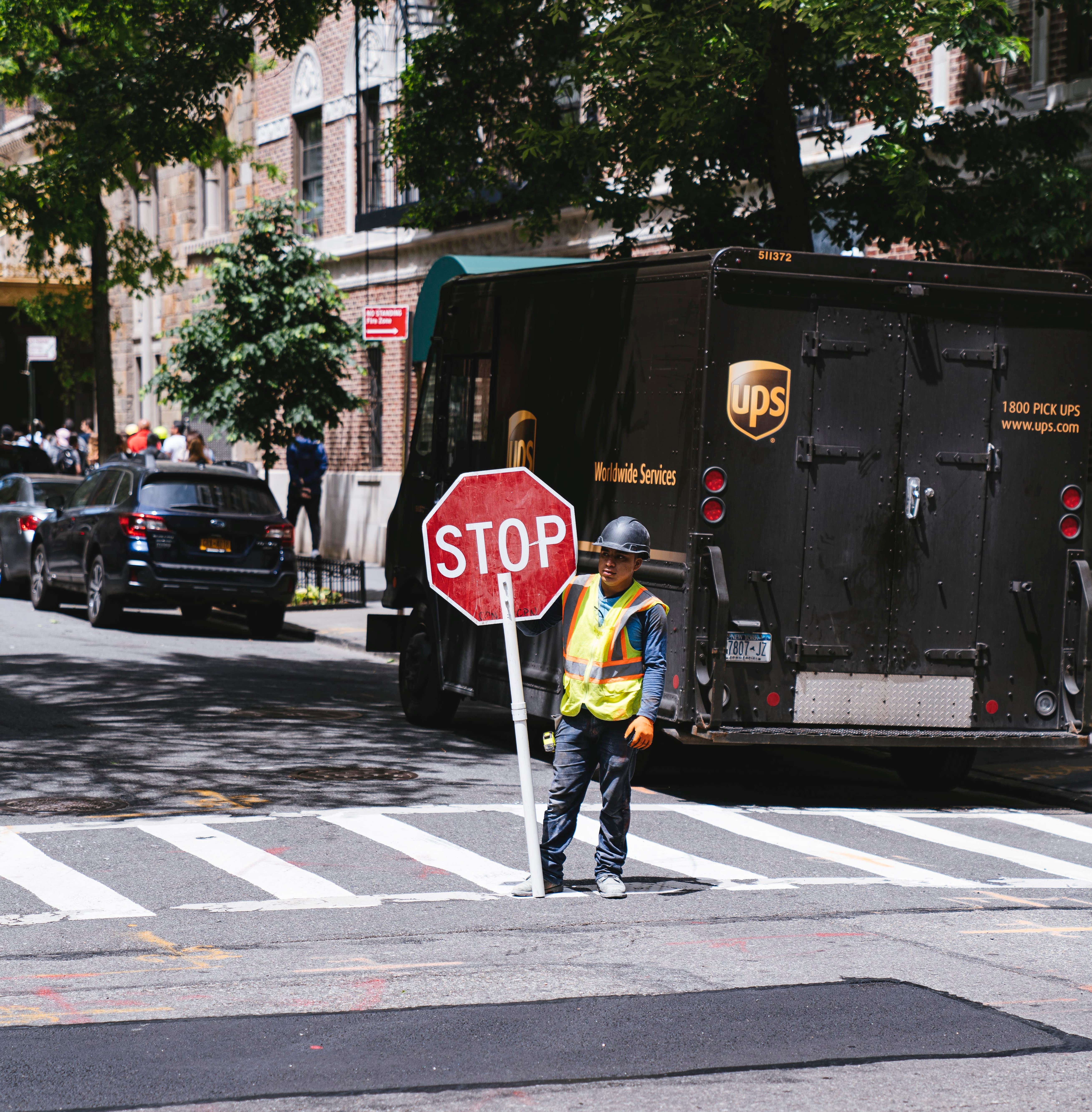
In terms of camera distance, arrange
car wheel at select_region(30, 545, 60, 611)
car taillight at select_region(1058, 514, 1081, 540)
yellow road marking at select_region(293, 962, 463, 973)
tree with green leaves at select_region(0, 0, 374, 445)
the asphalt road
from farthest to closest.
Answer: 1. car wheel at select_region(30, 545, 60, 611)
2. tree with green leaves at select_region(0, 0, 374, 445)
3. car taillight at select_region(1058, 514, 1081, 540)
4. yellow road marking at select_region(293, 962, 463, 973)
5. the asphalt road

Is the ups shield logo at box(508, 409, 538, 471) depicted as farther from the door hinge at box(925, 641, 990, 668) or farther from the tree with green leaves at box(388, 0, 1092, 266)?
the door hinge at box(925, 641, 990, 668)

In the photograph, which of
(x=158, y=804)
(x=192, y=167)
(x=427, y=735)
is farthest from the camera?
(x=192, y=167)

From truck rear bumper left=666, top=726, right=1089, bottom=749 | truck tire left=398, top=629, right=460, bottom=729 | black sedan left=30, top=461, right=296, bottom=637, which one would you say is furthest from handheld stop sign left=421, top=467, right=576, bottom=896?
black sedan left=30, top=461, right=296, bottom=637

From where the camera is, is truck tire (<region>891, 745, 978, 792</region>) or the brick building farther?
the brick building

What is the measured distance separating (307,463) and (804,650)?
17.6 metres

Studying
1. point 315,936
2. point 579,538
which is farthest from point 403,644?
point 315,936

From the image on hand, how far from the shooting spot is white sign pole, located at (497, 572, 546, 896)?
7.90m

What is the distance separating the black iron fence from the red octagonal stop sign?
1272 cm

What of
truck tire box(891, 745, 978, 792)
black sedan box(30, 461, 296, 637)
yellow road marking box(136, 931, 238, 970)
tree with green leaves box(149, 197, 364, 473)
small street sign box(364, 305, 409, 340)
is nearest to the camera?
yellow road marking box(136, 931, 238, 970)

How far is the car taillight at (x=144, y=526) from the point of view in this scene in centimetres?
1884

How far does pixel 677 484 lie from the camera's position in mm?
10406

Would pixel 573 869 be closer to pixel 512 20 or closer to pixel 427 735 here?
pixel 427 735

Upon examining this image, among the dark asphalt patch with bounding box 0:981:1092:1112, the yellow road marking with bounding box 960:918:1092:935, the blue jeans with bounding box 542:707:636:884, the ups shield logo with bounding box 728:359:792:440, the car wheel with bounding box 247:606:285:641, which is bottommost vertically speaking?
the car wheel with bounding box 247:606:285:641

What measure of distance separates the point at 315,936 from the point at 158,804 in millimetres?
3055
